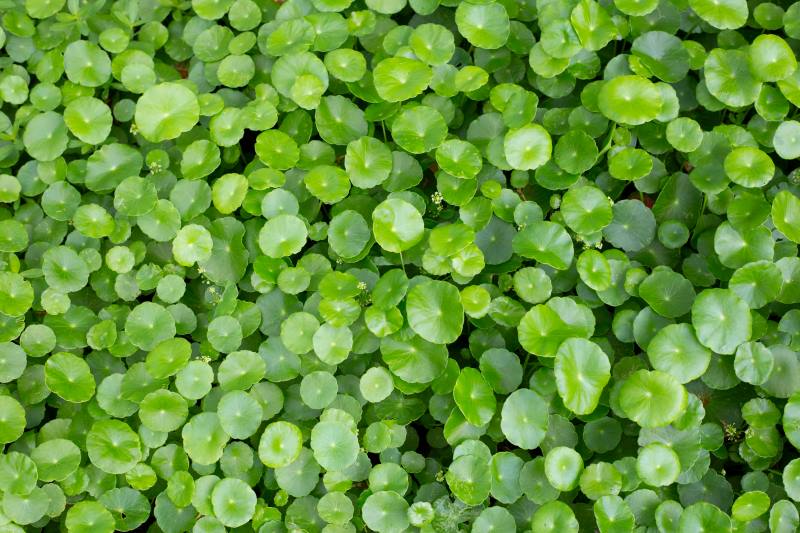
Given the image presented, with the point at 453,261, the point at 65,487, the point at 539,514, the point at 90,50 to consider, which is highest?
the point at 90,50

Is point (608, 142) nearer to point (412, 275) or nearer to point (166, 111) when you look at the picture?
point (412, 275)

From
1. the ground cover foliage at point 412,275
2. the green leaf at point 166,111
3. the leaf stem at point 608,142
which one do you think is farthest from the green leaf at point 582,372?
the green leaf at point 166,111

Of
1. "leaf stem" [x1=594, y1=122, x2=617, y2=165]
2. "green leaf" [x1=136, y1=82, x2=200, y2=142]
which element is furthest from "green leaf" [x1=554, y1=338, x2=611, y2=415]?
"green leaf" [x1=136, y1=82, x2=200, y2=142]

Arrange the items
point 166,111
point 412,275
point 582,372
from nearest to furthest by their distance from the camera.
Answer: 1. point 582,372
2. point 412,275
3. point 166,111

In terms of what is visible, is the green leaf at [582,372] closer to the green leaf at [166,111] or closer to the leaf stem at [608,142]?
the leaf stem at [608,142]

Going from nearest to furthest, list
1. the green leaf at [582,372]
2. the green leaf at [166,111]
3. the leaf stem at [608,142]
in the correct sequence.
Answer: the green leaf at [582,372], the leaf stem at [608,142], the green leaf at [166,111]

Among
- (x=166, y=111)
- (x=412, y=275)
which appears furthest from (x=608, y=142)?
(x=166, y=111)

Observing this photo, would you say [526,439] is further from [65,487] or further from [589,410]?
[65,487]

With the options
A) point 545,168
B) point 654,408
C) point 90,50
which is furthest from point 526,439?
point 90,50
